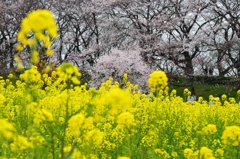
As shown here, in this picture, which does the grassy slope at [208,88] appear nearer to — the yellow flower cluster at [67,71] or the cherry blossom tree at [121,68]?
the cherry blossom tree at [121,68]

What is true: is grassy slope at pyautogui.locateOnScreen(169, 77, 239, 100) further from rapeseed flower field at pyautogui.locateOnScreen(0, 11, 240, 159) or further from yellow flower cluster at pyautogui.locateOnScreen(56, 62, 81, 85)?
yellow flower cluster at pyautogui.locateOnScreen(56, 62, 81, 85)

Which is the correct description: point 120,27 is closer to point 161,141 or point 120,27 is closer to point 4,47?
point 4,47

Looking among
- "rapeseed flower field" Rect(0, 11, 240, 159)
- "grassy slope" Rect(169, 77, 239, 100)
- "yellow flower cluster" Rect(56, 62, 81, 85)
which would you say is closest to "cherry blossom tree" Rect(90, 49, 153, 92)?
"grassy slope" Rect(169, 77, 239, 100)

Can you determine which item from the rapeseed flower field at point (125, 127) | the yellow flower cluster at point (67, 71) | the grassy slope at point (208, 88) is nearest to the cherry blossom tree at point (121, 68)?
the grassy slope at point (208, 88)

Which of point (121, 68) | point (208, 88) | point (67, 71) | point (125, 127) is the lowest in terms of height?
point (125, 127)

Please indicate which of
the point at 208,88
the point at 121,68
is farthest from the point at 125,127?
the point at 208,88

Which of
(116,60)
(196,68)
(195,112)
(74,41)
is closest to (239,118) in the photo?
(195,112)

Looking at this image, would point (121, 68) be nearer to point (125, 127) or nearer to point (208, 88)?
point (208, 88)

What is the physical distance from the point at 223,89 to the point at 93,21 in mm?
8476

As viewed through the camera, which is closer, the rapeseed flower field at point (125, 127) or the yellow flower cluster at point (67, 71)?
the yellow flower cluster at point (67, 71)

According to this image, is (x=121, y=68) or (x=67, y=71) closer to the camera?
(x=67, y=71)

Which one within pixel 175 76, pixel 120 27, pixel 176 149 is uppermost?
pixel 120 27

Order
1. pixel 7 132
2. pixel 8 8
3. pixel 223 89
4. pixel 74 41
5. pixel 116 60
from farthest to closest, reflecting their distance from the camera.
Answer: pixel 74 41, pixel 8 8, pixel 223 89, pixel 116 60, pixel 7 132

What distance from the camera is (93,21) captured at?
1017 inches
